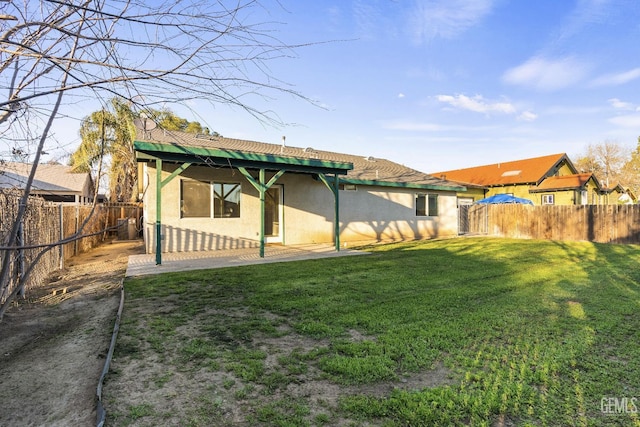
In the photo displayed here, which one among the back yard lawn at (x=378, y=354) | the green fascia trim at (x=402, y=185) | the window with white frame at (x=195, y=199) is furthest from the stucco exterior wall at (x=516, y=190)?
the window with white frame at (x=195, y=199)

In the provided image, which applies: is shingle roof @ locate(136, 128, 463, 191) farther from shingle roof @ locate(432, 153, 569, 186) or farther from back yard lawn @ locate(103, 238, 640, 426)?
shingle roof @ locate(432, 153, 569, 186)

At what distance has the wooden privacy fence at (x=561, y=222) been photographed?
1352cm

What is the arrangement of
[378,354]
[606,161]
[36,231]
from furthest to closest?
1. [606,161]
2. [36,231]
3. [378,354]

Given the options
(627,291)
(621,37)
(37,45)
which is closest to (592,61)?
(621,37)

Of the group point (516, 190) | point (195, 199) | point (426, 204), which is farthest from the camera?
point (516, 190)

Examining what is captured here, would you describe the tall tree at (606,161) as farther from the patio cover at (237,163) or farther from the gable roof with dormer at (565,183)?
the patio cover at (237,163)

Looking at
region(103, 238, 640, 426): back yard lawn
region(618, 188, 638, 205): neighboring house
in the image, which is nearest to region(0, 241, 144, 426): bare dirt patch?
region(103, 238, 640, 426): back yard lawn

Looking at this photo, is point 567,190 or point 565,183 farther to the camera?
point 565,183

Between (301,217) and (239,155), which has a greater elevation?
(239,155)

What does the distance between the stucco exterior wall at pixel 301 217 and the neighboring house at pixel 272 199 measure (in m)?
0.03

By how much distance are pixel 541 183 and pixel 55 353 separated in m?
27.0

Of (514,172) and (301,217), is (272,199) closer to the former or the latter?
(301,217)

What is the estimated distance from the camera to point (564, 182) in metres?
21.9

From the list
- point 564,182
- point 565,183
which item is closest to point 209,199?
point 565,183
